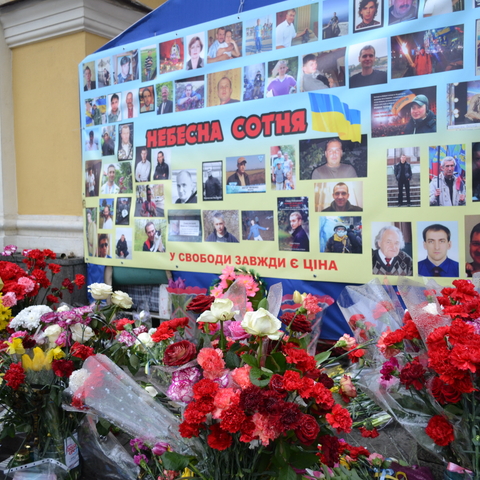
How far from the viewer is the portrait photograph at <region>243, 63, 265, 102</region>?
3247mm

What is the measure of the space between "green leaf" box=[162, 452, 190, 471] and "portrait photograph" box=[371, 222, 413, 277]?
6.56ft

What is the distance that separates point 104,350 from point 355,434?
108cm

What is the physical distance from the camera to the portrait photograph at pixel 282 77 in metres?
Answer: 3.12

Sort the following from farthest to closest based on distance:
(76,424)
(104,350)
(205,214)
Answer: (205,214)
(104,350)
(76,424)

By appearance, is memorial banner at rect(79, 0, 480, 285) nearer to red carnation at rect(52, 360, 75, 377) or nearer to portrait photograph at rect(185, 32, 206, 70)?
portrait photograph at rect(185, 32, 206, 70)

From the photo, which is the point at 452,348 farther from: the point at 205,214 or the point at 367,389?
the point at 205,214

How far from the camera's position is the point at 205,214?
11.6ft

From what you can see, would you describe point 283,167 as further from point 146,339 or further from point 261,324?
point 261,324

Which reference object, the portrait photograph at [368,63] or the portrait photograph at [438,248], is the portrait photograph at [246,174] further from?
the portrait photograph at [438,248]

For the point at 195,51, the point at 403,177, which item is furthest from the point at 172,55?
the point at 403,177

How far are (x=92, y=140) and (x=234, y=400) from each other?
3.57 m

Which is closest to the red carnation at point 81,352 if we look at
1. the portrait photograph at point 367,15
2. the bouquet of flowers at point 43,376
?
the bouquet of flowers at point 43,376

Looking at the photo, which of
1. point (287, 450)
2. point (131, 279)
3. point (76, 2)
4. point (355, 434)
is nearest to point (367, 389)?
point (287, 450)

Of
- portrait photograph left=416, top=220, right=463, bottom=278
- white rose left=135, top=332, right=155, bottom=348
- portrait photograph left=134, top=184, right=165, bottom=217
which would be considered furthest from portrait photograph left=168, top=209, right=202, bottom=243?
white rose left=135, top=332, right=155, bottom=348
